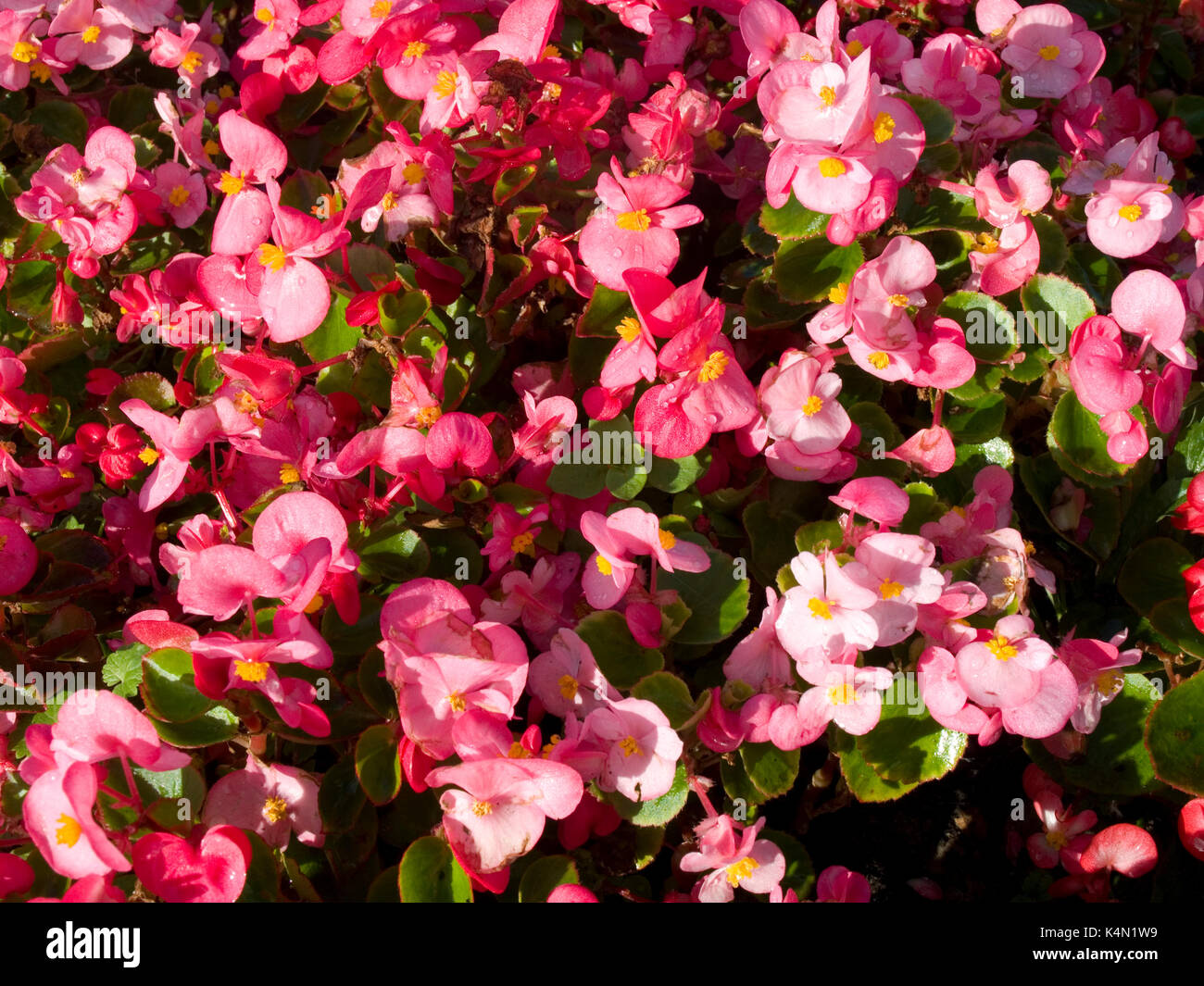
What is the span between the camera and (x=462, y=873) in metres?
0.91

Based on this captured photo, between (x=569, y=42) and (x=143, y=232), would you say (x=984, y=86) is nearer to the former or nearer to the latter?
(x=569, y=42)

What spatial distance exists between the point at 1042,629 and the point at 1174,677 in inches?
5.7

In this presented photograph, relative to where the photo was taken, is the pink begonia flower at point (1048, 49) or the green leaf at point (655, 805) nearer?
the green leaf at point (655, 805)

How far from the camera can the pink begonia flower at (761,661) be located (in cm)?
100

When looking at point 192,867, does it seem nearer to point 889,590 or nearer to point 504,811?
point 504,811

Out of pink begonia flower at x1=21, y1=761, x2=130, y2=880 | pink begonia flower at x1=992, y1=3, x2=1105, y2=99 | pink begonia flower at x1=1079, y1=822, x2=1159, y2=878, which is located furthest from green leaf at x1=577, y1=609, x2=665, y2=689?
pink begonia flower at x1=992, y1=3, x2=1105, y2=99

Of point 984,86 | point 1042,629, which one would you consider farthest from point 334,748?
point 984,86

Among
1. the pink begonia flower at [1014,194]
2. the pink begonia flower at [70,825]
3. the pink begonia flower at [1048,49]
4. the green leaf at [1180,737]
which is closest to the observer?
the pink begonia flower at [70,825]

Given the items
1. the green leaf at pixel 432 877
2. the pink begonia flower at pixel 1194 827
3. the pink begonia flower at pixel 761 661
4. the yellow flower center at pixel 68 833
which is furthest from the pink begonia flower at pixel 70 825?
the pink begonia flower at pixel 1194 827

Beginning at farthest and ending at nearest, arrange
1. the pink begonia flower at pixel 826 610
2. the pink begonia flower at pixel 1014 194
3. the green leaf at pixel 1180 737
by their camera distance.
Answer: the pink begonia flower at pixel 1014 194 → the green leaf at pixel 1180 737 → the pink begonia flower at pixel 826 610

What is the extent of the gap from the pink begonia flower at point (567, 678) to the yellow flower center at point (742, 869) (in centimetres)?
21

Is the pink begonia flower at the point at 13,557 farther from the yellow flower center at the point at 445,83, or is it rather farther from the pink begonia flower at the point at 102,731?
the yellow flower center at the point at 445,83

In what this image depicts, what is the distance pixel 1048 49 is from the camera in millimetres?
1292
